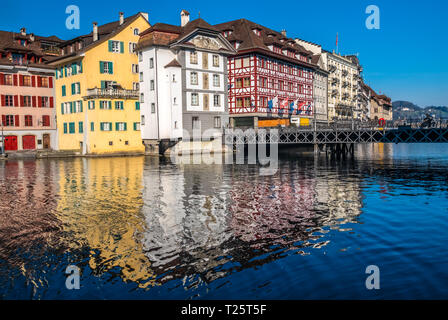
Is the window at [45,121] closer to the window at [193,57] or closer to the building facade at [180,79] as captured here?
the building facade at [180,79]

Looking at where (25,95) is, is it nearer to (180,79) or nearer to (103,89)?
(103,89)

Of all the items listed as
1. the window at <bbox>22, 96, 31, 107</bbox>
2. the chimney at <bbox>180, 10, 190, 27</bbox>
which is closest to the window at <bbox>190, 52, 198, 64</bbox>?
the chimney at <bbox>180, 10, 190, 27</bbox>

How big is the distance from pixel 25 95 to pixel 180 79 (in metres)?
22.7

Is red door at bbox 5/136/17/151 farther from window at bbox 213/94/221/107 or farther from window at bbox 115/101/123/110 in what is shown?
window at bbox 213/94/221/107

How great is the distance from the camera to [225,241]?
14492 mm

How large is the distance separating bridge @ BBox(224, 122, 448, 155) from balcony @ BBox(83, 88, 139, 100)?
1389cm

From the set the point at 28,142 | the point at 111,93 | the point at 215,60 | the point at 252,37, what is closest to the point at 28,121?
the point at 28,142

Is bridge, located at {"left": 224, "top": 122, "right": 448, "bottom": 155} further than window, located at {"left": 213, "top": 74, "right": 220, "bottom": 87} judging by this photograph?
No

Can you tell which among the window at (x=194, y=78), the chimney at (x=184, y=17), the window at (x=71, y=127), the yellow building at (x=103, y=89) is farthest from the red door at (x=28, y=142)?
the chimney at (x=184, y=17)

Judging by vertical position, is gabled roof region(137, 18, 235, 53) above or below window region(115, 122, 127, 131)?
above

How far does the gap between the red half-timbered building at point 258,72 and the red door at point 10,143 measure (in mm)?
31295

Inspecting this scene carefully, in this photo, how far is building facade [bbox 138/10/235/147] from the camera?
5550cm
